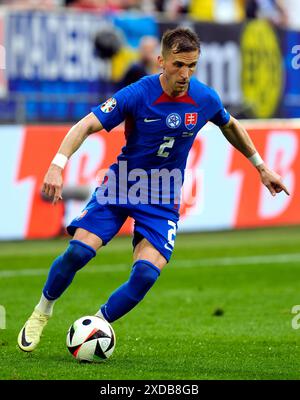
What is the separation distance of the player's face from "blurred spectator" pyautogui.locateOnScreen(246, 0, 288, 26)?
14049 mm

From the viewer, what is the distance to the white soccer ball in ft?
25.6

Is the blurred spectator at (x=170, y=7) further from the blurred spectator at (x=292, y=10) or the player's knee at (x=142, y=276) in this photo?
the player's knee at (x=142, y=276)

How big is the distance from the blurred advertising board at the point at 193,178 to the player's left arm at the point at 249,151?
6.99m

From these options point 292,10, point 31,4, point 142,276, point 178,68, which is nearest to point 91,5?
point 31,4

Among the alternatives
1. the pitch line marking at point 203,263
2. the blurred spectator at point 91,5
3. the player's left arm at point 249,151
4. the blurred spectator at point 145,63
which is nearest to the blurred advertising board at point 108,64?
the blurred spectator at point 91,5

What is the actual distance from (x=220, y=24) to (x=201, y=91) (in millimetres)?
11676

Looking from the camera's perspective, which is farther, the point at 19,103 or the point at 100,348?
the point at 19,103

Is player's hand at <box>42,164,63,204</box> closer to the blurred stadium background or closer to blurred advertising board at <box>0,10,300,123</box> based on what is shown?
the blurred stadium background

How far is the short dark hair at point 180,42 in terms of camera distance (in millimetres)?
7773

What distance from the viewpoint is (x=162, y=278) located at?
523 inches

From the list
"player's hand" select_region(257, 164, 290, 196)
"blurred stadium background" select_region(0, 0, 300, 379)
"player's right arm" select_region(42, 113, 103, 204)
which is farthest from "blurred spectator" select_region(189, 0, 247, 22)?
"player's right arm" select_region(42, 113, 103, 204)

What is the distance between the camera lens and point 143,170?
27.0 feet
